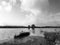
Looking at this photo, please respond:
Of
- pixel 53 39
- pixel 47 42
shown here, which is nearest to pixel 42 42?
pixel 47 42

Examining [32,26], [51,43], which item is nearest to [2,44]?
[51,43]

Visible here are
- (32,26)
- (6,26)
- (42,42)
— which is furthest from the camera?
(6,26)

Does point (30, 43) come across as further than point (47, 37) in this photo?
No

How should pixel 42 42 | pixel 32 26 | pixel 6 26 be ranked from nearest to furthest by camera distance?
1. pixel 42 42
2. pixel 32 26
3. pixel 6 26

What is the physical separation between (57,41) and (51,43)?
31cm

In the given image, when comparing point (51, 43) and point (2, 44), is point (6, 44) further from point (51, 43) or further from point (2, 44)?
point (51, 43)

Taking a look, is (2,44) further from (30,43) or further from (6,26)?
(6,26)

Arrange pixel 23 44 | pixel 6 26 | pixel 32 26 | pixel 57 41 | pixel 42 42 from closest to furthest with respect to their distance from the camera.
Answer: pixel 23 44 → pixel 42 42 → pixel 57 41 → pixel 32 26 → pixel 6 26

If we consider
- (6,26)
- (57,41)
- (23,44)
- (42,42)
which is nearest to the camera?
(23,44)

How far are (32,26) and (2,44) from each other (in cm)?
310

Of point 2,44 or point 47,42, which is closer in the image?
point 2,44

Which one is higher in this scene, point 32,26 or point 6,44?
point 32,26

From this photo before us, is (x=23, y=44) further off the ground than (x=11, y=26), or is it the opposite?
(x=11, y=26)

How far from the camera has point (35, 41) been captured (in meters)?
2.23
